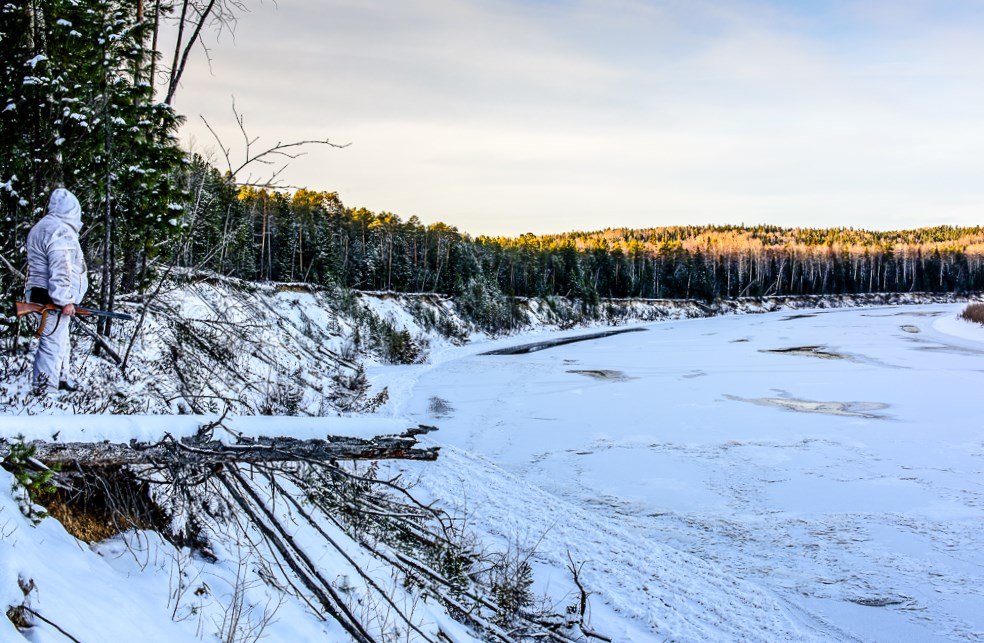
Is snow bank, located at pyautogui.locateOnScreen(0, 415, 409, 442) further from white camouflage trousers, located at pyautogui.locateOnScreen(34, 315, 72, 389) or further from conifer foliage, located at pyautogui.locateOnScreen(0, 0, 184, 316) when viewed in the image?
conifer foliage, located at pyautogui.locateOnScreen(0, 0, 184, 316)

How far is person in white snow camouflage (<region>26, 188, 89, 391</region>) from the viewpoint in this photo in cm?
534

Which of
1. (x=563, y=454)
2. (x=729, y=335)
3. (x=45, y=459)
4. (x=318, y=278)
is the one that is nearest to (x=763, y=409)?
(x=563, y=454)

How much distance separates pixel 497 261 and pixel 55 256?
6031cm

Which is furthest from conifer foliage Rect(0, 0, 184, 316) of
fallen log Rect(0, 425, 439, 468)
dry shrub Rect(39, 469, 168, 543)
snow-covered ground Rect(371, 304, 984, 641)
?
snow-covered ground Rect(371, 304, 984, 641)

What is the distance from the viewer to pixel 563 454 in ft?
37.9

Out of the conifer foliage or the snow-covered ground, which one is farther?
the conifer foliage

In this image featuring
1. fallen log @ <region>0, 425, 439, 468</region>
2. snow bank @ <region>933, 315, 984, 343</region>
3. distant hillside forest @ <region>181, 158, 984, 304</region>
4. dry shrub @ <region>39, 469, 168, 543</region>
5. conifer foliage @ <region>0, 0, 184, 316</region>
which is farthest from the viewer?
snow bank @ <region>933, 315, 984, 343</region>

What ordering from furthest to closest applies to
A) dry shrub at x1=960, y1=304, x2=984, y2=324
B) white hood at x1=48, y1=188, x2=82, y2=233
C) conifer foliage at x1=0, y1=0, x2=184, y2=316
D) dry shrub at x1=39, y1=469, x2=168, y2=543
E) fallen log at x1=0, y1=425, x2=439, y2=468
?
dry shrub at x1=960, y1=304, x2=984, y2=324, conifer foliage at x1=0, y1=0, x2=184, y2=316, white hood at x1=48, y1=188, x2=82, y2=233, dry shrub at x1=39, y1=469, x2=168, y2=543, fallen log at x1=0, y1=425, x2=439, y2=468

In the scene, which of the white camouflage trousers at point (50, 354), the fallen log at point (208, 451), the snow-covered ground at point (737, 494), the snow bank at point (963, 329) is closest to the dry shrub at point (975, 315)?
the snow bank at point (963, 329)

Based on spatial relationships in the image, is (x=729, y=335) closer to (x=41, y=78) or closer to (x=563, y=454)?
(x=563, y=454)

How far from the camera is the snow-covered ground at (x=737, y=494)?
5818 mm

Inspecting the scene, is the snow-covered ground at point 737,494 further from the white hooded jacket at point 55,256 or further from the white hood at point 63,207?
the white hood at point 63,207

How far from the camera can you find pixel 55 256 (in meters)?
5.32

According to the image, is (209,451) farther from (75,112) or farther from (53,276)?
(75,112)
